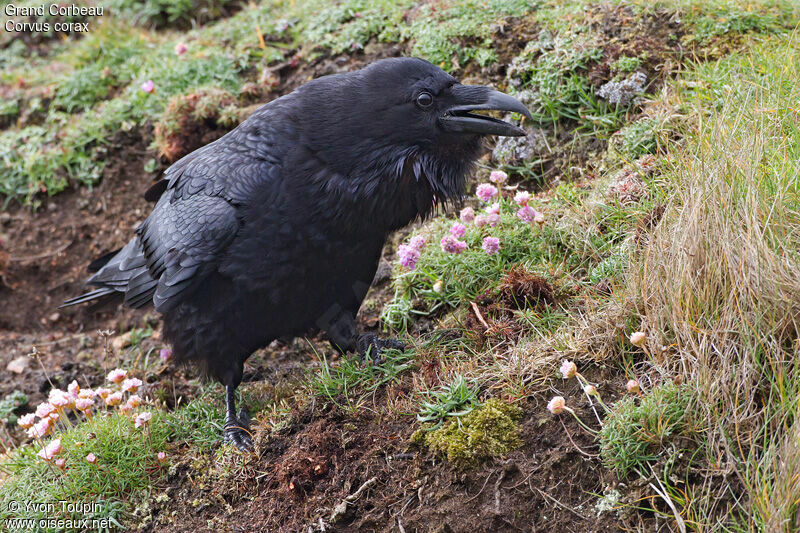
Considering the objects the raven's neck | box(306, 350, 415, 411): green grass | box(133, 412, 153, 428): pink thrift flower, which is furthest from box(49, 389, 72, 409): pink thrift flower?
the raven's neck

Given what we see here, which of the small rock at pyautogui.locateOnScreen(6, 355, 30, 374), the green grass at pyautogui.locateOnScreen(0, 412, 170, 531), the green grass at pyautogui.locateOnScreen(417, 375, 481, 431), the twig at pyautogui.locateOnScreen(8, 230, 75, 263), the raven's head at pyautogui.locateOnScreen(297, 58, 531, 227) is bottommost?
the small rock at pyautogui.locateOnScreen(6, 355, 30, 374)

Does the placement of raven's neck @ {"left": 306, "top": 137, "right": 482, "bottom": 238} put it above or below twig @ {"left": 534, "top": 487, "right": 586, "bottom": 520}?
above

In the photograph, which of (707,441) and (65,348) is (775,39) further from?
(65,348)

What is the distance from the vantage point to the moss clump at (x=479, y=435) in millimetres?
3078

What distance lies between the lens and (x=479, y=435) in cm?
310

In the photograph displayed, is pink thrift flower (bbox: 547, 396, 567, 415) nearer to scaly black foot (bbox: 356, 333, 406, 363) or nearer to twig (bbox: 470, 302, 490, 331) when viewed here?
twig (bbox: 470, 302, 490, 331)

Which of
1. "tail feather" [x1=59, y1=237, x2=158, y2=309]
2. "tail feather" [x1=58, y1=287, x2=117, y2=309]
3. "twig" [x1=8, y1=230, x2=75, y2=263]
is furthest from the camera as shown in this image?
"twig" [x1=8, y1=230, x2=75, y2=263]

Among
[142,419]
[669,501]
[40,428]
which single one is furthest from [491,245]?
[40,428]

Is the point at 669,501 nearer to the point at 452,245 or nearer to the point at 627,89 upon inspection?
the point at 452,245

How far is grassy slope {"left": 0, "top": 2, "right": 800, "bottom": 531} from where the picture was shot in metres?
2.62

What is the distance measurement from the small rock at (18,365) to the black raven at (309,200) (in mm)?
1860

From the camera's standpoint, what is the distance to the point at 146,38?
7133mm

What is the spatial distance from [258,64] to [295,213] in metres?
3.14

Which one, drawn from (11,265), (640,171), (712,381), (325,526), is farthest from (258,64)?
(712,381)
